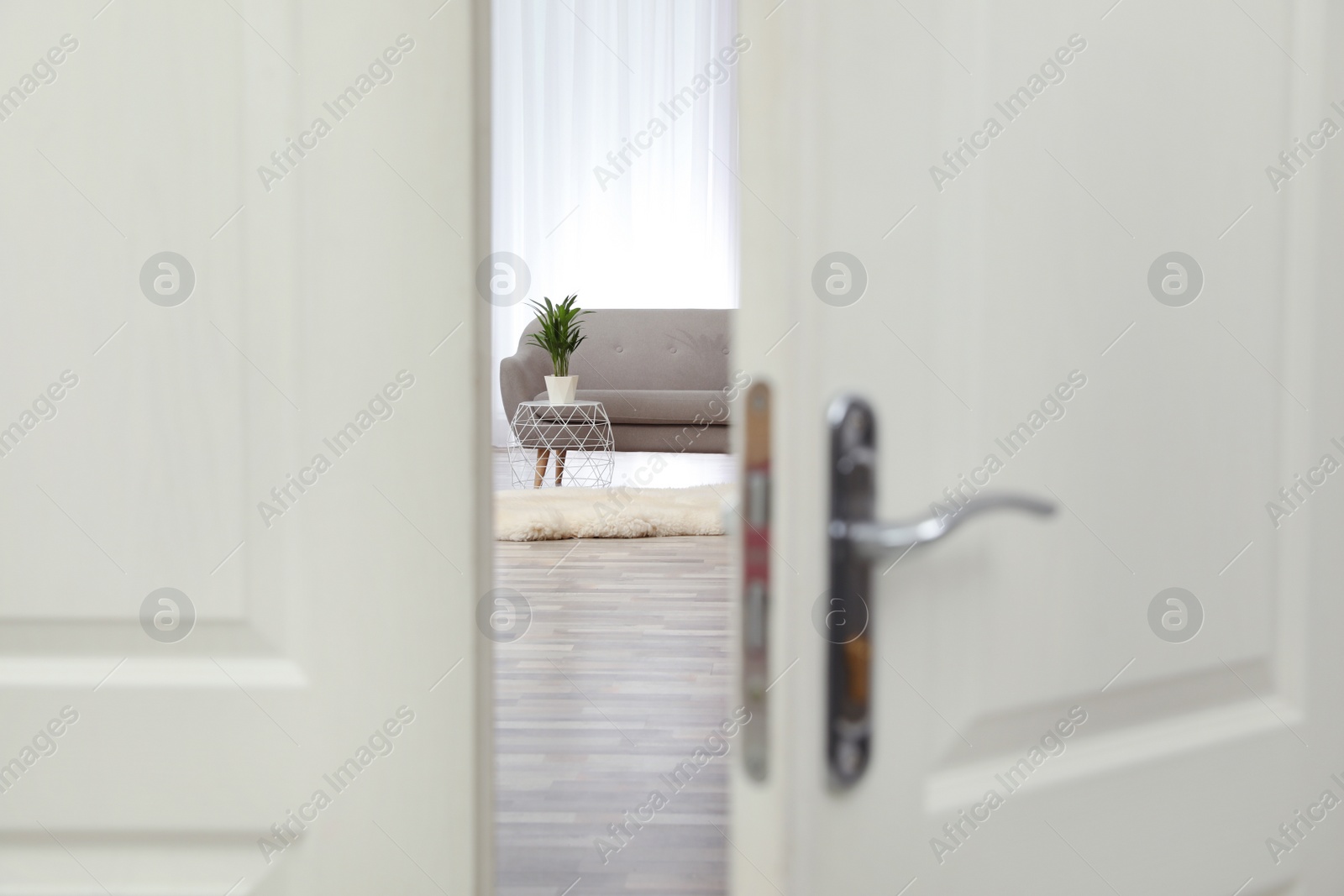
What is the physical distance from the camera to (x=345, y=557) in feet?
2.02

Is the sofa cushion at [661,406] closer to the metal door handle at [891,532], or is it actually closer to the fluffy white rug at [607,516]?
the fluffy white rug at [607,516]

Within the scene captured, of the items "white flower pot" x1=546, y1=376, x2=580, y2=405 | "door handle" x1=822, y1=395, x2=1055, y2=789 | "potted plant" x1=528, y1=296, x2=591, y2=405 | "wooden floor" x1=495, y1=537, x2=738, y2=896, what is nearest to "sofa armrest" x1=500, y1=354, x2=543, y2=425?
"potted plant" x1=528, y1=296, x2=591, y2=405

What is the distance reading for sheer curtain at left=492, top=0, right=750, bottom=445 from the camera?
692cm

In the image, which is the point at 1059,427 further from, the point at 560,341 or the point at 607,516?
the point at 560,341

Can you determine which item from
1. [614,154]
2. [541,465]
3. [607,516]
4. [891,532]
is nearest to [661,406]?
[541,465]

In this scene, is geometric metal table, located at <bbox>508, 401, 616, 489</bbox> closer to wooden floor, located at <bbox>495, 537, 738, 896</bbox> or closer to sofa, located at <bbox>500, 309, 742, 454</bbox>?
sofa, located at <bbox>500, 309, 742, 454</bbox>

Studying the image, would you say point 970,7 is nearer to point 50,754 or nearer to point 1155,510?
point 1155,510

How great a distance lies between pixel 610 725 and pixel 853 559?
5.66 ft

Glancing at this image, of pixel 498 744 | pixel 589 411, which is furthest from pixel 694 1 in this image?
pixel 498 744

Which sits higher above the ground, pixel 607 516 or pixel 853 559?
pixel 853 559

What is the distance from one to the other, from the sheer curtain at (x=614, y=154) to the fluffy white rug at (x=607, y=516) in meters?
2.83

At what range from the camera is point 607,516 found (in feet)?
13.5

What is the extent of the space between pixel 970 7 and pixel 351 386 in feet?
1.32

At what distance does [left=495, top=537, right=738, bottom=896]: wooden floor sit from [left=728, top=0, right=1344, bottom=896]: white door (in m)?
1.02
